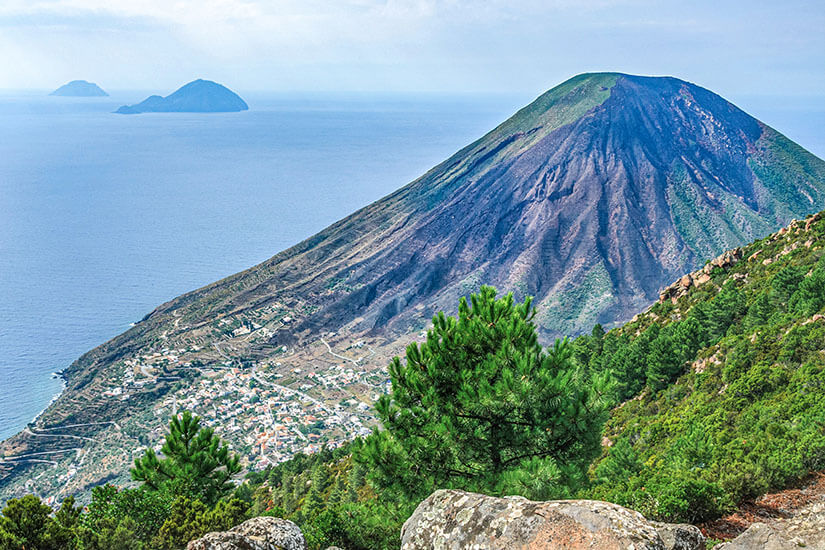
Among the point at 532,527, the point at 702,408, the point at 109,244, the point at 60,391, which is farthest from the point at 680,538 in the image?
the point at 109,244

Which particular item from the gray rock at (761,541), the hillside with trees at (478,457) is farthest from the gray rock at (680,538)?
the hillside with trees at (478,457)

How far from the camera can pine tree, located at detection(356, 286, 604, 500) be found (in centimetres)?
921

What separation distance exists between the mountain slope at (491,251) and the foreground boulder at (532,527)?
41.9m

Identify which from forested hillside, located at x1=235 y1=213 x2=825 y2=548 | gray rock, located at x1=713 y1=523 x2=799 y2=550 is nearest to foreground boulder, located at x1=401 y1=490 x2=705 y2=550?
gray rock, located at x1=713 y1=523 x2=799 y2=550

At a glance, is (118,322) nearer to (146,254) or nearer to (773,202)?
(146,254)

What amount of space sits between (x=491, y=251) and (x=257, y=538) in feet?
241

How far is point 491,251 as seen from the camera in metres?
78.6

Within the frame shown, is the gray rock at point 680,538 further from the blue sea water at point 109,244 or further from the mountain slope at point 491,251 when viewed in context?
the blue sea water at point 109,244

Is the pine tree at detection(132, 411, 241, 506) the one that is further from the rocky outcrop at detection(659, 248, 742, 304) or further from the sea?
the sea

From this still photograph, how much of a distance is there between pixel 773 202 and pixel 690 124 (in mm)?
21239

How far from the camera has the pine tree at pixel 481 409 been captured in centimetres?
921

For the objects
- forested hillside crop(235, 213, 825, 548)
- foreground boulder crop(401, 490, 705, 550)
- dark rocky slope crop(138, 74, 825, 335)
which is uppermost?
dark rocky slope crop(138, 74, 825, 335)

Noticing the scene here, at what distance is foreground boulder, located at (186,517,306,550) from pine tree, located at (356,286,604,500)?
2862mm

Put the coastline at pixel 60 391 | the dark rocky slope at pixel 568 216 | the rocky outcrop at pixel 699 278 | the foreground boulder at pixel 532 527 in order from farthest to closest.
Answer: the dark rocky slope at pixel 568 216 → the coastline at pixel 60 391 → the rocky outcrop at pixel 699 278 → the foreground boulder at pixel 532 527
